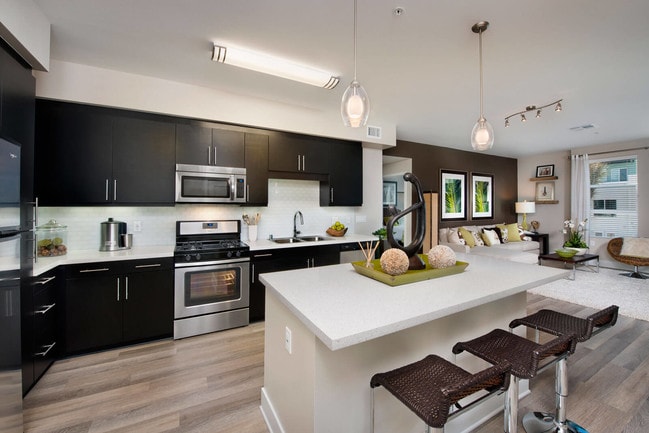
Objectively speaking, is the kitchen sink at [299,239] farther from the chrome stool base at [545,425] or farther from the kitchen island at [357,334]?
the chrome stool base at [545,425]

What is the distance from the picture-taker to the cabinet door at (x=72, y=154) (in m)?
2.58

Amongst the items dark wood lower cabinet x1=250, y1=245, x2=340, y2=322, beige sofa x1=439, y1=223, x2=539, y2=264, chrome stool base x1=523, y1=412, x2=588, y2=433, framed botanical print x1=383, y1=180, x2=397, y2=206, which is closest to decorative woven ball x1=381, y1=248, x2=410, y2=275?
chrome stool base x1=523, y1=412, x2=588, y2=433

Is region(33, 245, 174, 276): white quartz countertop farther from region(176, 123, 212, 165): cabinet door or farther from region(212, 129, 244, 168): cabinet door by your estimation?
region(212, 129, 244, 168): cabinet door

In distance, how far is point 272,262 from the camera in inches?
133

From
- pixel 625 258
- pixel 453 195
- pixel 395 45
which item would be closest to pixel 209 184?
pixel 395 45

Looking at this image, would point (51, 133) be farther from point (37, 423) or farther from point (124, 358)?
point (37, 423)

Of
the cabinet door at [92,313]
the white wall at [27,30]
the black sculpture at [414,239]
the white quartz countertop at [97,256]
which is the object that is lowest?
the cabinet door at [92,313]

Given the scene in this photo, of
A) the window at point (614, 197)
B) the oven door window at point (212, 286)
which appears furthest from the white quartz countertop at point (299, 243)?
the window at point (614, 197)

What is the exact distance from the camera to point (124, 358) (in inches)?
101

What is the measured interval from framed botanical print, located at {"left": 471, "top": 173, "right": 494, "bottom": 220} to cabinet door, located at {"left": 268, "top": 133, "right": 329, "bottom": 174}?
14.6 feet

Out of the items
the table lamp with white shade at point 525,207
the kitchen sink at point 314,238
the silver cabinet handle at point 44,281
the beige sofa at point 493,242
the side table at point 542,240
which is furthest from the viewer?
the table lamp with white shade at point 525,207

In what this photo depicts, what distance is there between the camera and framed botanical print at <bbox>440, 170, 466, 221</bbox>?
6219 mm

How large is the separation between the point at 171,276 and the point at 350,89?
8.09 feet

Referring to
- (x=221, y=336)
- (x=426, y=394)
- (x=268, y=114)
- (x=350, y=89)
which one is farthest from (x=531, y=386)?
(x=268, y=114)
